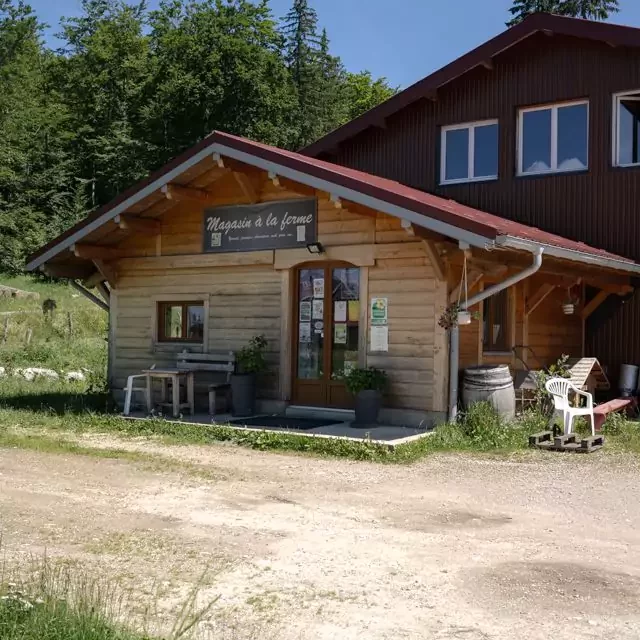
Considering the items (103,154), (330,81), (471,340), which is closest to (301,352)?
(471,340)

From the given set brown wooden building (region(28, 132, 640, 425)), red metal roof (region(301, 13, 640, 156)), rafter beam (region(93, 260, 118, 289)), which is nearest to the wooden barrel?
brown wooden building (region(28, 132, 640, 425))

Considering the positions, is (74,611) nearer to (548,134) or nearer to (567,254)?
(567,254)

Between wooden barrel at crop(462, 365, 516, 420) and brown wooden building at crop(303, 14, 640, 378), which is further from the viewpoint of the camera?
brown wooden building at crop(303, 14, 640, 378)

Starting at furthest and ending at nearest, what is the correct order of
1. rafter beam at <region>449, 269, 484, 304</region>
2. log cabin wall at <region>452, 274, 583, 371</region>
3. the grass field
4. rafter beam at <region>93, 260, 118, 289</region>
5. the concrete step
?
the grass field, rafter beam at <region>93, 260, 118, 289</region>, the concrete step, log cabin wall at <region>452, 274, 583, 371</region>, rafter beam at <region>449, 269, 484, 304</region>

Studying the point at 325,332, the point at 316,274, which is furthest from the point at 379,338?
the point at 316,274

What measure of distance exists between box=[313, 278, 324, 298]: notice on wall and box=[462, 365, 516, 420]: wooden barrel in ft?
8.71

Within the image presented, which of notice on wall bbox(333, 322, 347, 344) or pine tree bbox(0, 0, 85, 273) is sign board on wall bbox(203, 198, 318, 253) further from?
pine tree bbox(0, 0, 85, 273)

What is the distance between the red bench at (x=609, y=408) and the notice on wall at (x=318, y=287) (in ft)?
14.0

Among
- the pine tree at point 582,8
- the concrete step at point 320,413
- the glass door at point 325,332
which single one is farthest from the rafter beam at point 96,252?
the pine tree at point 582,8

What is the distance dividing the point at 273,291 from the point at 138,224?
2.62 meters

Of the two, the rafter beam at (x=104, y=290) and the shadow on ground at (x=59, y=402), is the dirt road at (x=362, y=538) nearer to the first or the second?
the shadow on ground at (x=59, y=402)

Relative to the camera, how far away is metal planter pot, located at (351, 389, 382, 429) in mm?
11445

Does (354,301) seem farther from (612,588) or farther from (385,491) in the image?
(612,588)

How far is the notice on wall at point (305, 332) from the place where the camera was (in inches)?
512
